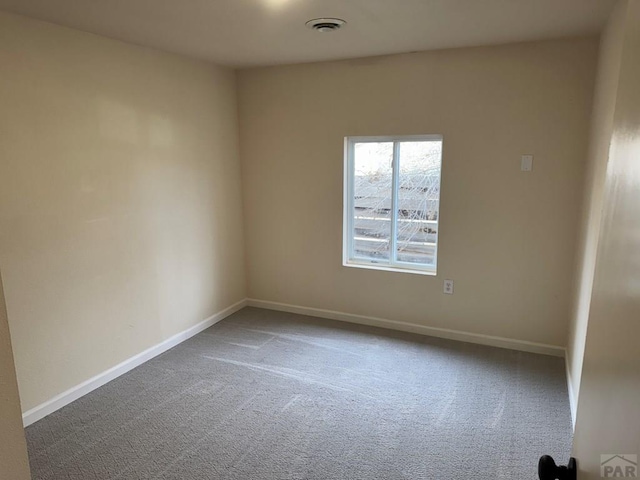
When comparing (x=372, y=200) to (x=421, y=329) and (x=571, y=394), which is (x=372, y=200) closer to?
(x=421, y=329)

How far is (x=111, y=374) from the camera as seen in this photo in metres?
3.02

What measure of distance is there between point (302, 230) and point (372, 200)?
711 mm

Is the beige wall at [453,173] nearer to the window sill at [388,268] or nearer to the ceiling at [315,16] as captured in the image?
the window sill at [388,268]

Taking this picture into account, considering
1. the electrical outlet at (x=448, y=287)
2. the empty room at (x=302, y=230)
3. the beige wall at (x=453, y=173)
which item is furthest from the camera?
the electrical outlet at (x=448, y=287)

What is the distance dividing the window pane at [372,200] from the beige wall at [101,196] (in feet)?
4.07

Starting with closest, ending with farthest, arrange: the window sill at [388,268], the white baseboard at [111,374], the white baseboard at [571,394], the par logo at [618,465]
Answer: the par logo at [618,465] → the white baseboard at [571,394] → the white baseboard at [111,374] → the window sill at [388,268]

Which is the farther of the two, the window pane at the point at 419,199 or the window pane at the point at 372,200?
the window pane at the point at 372,200

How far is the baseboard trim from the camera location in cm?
334

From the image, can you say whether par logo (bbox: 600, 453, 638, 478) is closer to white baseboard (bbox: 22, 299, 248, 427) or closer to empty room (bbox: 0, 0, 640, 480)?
empty room (bbox: 0, 0, 640, 480)

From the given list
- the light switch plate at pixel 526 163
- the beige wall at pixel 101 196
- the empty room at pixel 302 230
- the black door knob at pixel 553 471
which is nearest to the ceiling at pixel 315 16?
the empty room at pixel 302 230

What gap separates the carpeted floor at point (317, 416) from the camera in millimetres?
2168

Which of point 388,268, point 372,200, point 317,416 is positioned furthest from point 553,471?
point 372,200

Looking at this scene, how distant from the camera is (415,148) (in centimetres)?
360

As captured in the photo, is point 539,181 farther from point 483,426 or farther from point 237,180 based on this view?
point 237,180
